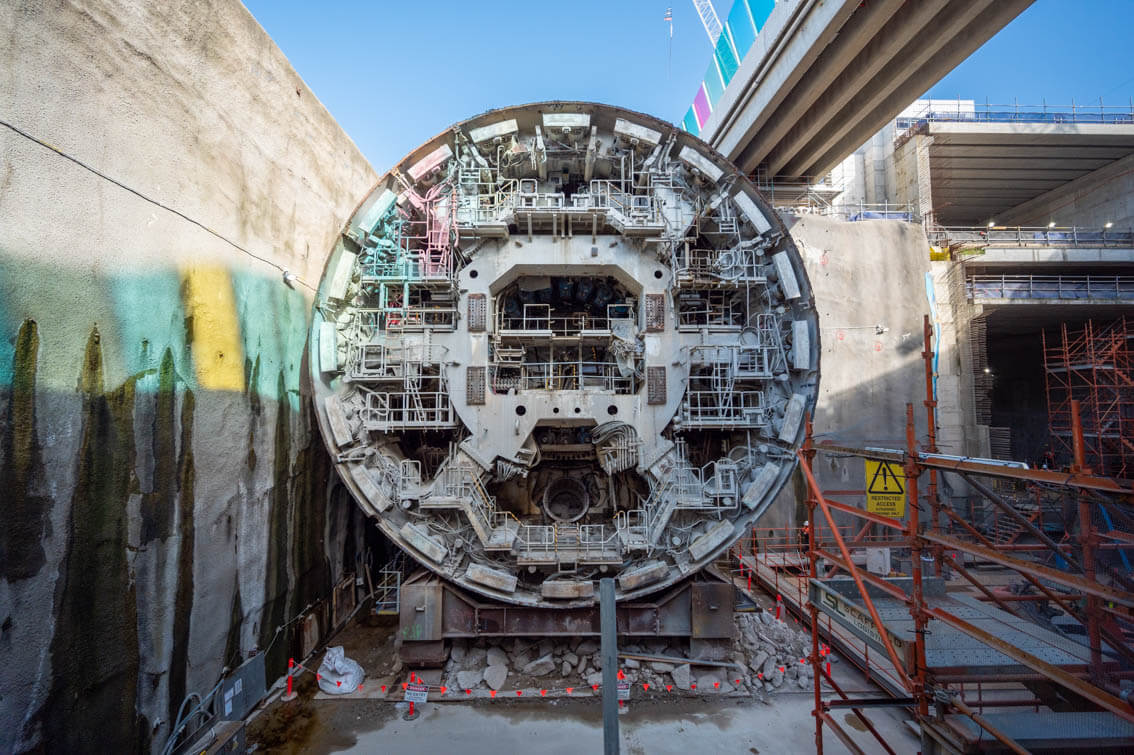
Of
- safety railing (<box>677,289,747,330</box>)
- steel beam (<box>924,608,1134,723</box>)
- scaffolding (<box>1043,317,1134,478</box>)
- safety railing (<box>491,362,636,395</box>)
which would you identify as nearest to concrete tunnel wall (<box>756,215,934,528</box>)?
scaffolding (<box>1043,317,1134,478</box>)

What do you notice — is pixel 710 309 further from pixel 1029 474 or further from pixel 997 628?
pixel 1029 474

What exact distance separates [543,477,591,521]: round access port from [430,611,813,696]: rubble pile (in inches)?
94.3

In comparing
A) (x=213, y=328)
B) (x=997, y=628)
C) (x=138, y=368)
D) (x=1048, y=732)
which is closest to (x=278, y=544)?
(x=213, y=328)

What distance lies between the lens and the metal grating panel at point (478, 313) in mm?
8953

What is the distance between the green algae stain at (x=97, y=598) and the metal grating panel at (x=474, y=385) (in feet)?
14.8

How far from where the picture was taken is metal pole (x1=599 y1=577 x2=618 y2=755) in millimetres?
4363

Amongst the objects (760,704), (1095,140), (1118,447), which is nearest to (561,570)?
(760,704)

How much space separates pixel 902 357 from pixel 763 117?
25.1ft

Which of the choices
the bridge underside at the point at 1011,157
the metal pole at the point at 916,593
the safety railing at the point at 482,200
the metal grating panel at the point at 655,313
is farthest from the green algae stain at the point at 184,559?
the bridge underside at the point at 1011,157

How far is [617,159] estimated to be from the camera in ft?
31.4

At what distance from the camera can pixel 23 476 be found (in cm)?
442

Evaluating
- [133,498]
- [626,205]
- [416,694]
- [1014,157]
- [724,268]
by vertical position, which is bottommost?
[416,694]

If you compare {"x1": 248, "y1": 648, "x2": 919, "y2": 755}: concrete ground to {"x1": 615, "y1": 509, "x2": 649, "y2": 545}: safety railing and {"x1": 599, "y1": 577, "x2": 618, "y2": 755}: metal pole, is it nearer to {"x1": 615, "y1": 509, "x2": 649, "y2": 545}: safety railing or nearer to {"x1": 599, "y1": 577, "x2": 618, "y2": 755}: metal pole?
{"x1": 615, "y1": 509, "x2": 649, "y2": 545}: safety railing

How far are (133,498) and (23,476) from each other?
1.17 metres
